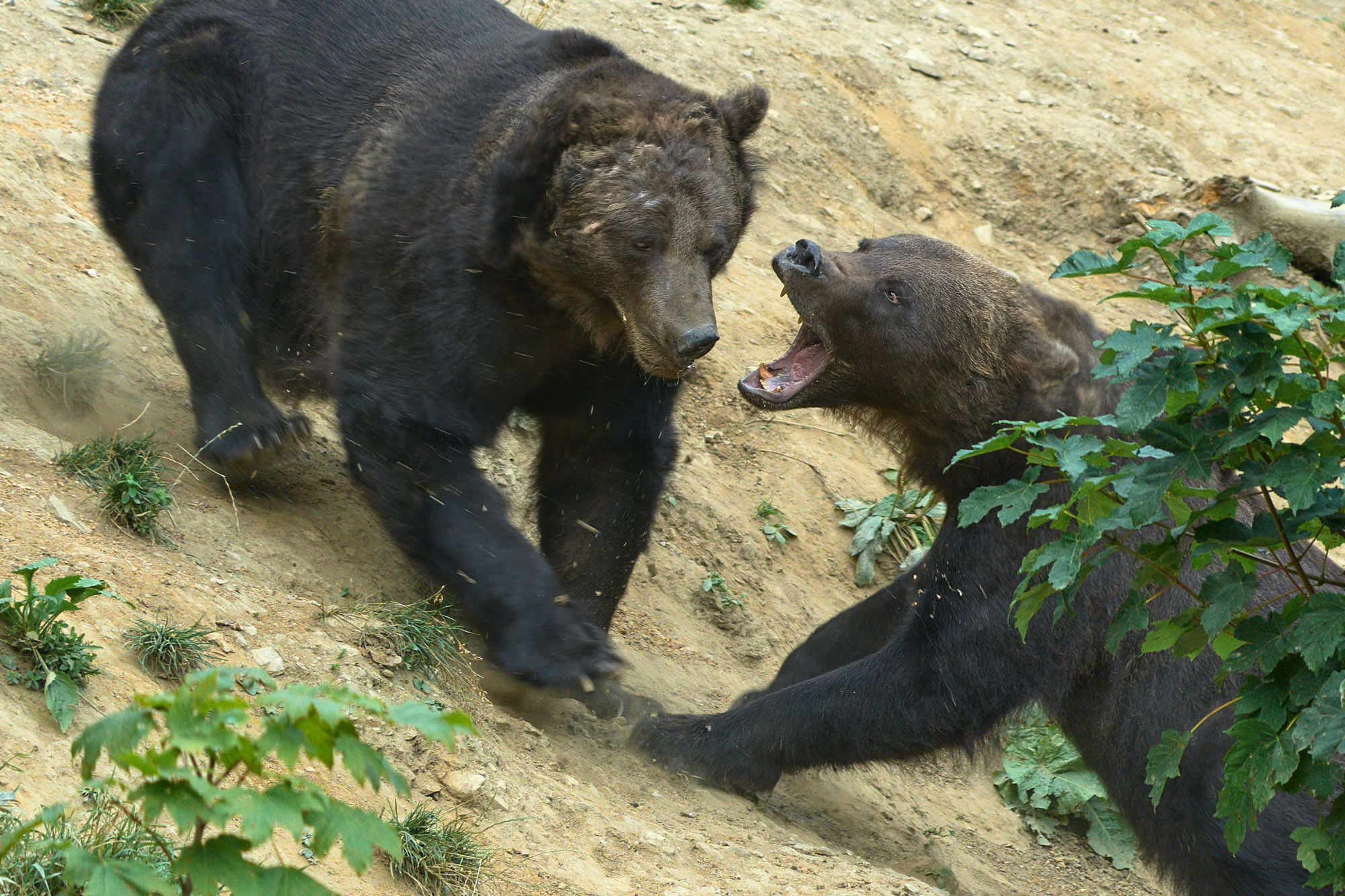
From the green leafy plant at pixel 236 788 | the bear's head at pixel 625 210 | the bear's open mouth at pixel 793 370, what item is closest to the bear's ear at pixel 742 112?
the bear's head at pixel 625 210

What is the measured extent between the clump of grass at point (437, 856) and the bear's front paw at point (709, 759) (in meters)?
1.55

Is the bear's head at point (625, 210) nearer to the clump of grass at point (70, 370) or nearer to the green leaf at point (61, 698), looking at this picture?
the clump of grass at point (70, 370)

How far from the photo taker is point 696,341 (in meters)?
4.23

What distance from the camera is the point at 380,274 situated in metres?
4.69

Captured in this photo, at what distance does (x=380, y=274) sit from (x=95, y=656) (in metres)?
1.93

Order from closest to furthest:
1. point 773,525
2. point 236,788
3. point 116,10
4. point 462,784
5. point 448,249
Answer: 1. point 236,788
2. point 462,784
3. point 448,249
4. point 773,525
5. point 116,10

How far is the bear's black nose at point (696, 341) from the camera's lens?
423cm

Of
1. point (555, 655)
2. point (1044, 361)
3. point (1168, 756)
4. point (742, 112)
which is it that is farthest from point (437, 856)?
point (742, 112)

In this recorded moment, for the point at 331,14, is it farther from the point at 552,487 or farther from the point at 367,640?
the point at 367,640

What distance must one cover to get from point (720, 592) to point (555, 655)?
2100 mm

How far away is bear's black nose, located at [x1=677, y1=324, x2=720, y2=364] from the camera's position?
13.9 ft

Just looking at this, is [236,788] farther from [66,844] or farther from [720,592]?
[720,592]

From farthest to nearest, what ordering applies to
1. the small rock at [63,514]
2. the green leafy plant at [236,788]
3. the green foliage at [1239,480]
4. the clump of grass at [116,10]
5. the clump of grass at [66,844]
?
the clump of grass at [116,10] → the small rock at [63,514] → the green foliage at [1239,480] → the clump of grass at [66,844] → the green leafy plant at [236,788]

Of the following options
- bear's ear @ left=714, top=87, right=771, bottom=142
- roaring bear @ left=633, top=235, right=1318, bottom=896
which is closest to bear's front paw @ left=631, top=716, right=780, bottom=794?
roaring bear @ left=633, top=235, right=1318, bottom=896
